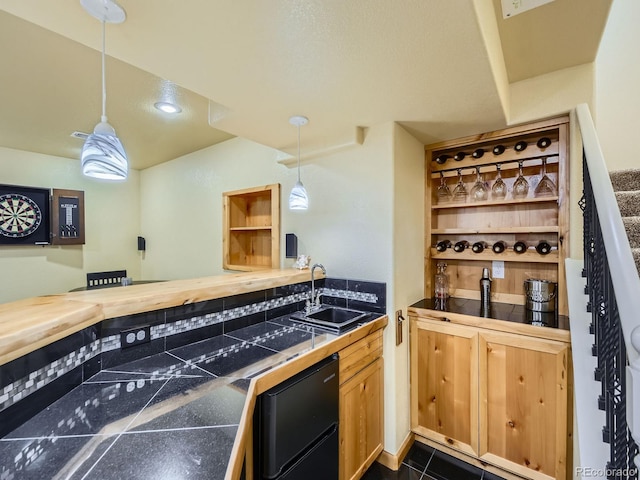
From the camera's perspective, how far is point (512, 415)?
1.86m

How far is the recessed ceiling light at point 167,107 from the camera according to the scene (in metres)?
2.46

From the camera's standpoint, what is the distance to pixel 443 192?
8.41 ft

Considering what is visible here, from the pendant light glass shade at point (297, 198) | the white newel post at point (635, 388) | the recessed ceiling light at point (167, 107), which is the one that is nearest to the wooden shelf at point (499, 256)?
the pendant light glass shade at point (297, 198)

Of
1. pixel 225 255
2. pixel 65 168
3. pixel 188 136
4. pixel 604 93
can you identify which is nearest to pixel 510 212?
pixel 604 93

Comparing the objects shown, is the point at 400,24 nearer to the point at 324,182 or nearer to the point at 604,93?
the point at 324,182

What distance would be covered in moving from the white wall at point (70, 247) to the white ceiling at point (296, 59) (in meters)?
1.53

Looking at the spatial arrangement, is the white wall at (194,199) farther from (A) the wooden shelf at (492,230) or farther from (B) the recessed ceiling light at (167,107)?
(A) the wooden shelf at (492,230)

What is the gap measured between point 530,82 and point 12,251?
216 inches

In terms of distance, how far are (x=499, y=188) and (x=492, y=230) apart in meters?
0.35

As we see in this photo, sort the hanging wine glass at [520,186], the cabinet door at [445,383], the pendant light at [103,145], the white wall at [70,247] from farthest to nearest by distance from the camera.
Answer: the white wall at [70,247], the hanging wine glass at [520,186], the cabinet door at [445,383], the pendant light at [103,145]

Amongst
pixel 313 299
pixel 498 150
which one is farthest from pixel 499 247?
pixel 313 299

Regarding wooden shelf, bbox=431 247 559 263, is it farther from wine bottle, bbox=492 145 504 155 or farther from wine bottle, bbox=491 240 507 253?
wine bottle, bbox=492 145 504 155

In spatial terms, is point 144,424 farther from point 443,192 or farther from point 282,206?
point 443,192

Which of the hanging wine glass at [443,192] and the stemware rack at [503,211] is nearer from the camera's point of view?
the stemware rack at [503,211]
